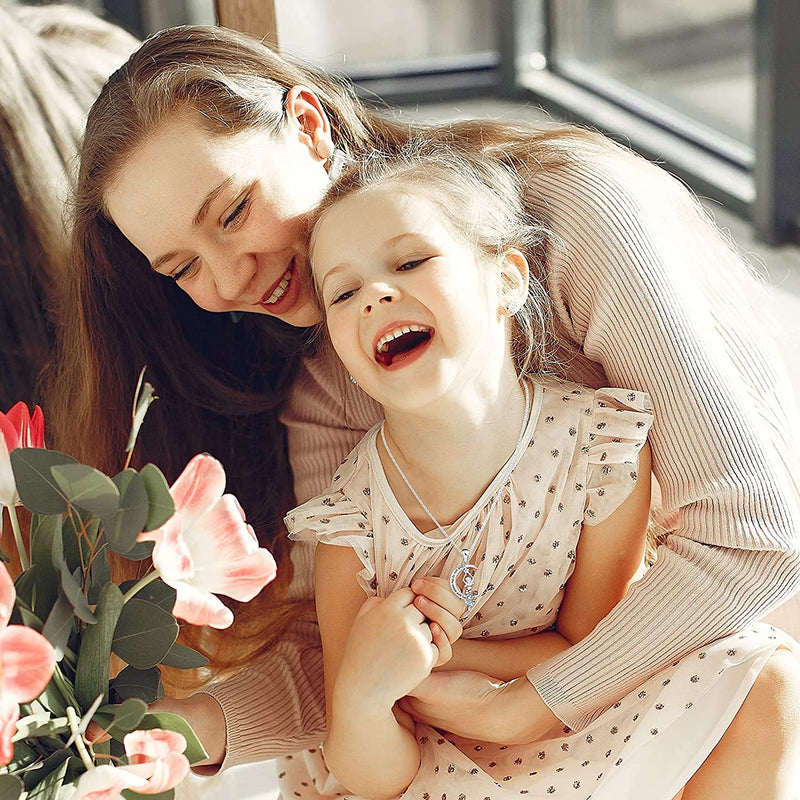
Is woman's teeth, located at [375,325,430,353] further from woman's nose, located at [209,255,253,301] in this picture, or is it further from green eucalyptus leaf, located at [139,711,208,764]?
green eucalyptus leaf, located at [139,711,208,764]

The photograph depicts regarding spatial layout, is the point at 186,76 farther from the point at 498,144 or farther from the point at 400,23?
the point at 400,23

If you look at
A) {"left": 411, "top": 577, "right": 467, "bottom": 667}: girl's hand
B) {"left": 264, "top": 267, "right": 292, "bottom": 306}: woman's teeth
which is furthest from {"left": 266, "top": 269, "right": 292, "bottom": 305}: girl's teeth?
{"left": 411, "top": 577, "right": 467, "bottom": 667}: girl's hand

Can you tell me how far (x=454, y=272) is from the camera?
985mm

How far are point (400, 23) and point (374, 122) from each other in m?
2.64

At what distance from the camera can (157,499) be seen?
2.14 feet

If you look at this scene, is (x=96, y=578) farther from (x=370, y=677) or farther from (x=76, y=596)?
(x=370, y=677)

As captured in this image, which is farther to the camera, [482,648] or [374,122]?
[374,122]

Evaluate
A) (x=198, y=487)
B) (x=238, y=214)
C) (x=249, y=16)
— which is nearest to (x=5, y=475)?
(x=198, y=487)

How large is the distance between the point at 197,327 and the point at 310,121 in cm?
29

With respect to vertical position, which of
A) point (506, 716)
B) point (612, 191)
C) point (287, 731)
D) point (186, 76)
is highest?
point (186, 76)

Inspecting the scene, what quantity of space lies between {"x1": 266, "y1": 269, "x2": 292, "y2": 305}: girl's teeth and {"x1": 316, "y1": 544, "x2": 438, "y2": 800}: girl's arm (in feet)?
0.86

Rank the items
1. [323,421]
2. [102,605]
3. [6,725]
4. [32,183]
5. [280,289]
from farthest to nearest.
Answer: [32,183], [323,421], [280,289], [102,605], [6,725]

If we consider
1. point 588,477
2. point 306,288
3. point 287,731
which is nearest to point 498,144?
point 306,288

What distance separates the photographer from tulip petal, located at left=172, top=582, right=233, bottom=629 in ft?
2.15
